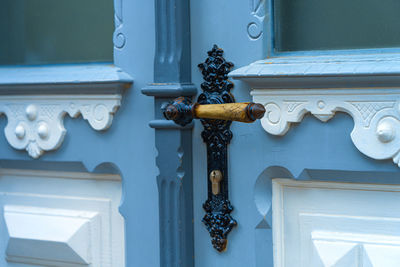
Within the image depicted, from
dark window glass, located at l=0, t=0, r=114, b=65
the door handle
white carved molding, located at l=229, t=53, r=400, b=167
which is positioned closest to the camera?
white carved molding, located at l=229, t=53, r=400, b=167

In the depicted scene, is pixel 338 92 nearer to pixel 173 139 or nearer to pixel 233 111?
pixel 233 111

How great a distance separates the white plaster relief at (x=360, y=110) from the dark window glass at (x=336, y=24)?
78 millimetres

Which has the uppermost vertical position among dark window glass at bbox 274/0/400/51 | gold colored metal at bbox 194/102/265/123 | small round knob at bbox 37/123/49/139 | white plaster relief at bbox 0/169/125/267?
dark window glass at bbox 274/0/400/51

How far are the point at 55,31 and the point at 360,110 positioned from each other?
0.55 meters

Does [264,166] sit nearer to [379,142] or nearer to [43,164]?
[379,142]

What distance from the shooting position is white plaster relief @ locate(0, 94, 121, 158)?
3.19 ft

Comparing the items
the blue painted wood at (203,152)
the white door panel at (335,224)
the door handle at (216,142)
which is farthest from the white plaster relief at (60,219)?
the white door panel at (335,224)

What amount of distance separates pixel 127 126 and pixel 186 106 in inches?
5.8

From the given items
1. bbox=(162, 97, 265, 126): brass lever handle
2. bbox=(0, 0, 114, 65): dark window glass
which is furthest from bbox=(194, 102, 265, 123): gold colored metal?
bbox=(0, 0, 114, 65): dark window glass

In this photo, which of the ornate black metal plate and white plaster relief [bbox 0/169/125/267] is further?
white plaster relief [bbox 0/169/125/267]

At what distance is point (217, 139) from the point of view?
2.97 ft

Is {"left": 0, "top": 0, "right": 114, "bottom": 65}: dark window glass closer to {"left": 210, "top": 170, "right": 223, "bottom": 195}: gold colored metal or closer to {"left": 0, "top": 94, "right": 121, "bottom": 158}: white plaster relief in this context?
{"left": 0, "top": 94, "right": 121, "bottom": 158}: white plaster relief

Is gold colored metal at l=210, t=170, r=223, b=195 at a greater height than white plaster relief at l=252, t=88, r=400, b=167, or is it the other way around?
white plaster relief at l=252, t=88, r=400, b=167

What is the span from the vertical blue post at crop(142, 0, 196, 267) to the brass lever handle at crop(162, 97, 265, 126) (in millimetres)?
30
